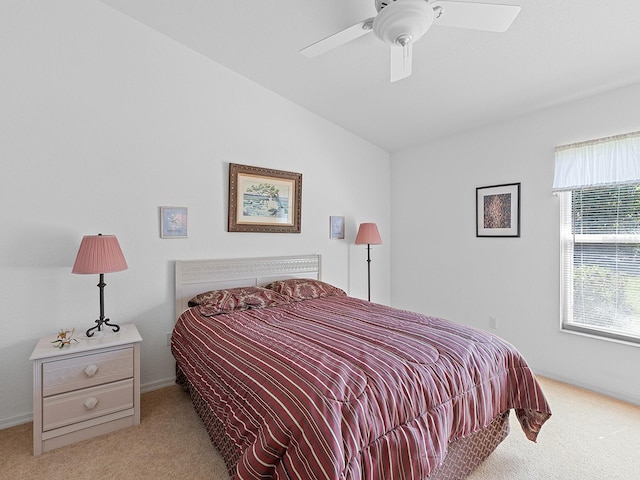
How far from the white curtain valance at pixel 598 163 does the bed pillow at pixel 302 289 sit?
2331 mm

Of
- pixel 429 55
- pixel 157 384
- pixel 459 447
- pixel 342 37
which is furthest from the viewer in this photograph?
pixel 157 384

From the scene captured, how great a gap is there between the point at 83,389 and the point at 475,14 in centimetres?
315

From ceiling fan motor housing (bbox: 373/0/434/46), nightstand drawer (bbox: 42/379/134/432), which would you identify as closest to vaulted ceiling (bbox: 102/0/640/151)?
ceiling fan motor housing (bbox: 373/0/434/46)

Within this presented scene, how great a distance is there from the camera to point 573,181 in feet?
9.34

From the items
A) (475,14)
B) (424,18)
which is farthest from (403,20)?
(475,14)

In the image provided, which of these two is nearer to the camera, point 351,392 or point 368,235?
point 351,392

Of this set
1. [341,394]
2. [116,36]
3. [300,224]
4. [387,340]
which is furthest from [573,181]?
[116,36]

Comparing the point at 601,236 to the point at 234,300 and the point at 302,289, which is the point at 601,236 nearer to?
the point at 302,289

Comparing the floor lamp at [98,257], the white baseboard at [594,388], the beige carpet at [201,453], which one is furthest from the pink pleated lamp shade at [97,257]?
the white baseboard at [594,388]

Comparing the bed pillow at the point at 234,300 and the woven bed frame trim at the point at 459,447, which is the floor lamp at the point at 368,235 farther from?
the woven bed frame trim at the point at 459,447

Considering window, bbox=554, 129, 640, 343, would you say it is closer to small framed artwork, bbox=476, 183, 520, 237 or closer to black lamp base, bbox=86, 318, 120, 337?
small framed artwork, bbox=476, 183, 520, 237

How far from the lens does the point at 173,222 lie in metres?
2.91

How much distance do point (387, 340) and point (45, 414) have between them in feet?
7.01

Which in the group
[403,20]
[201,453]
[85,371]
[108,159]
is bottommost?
[201,453]
